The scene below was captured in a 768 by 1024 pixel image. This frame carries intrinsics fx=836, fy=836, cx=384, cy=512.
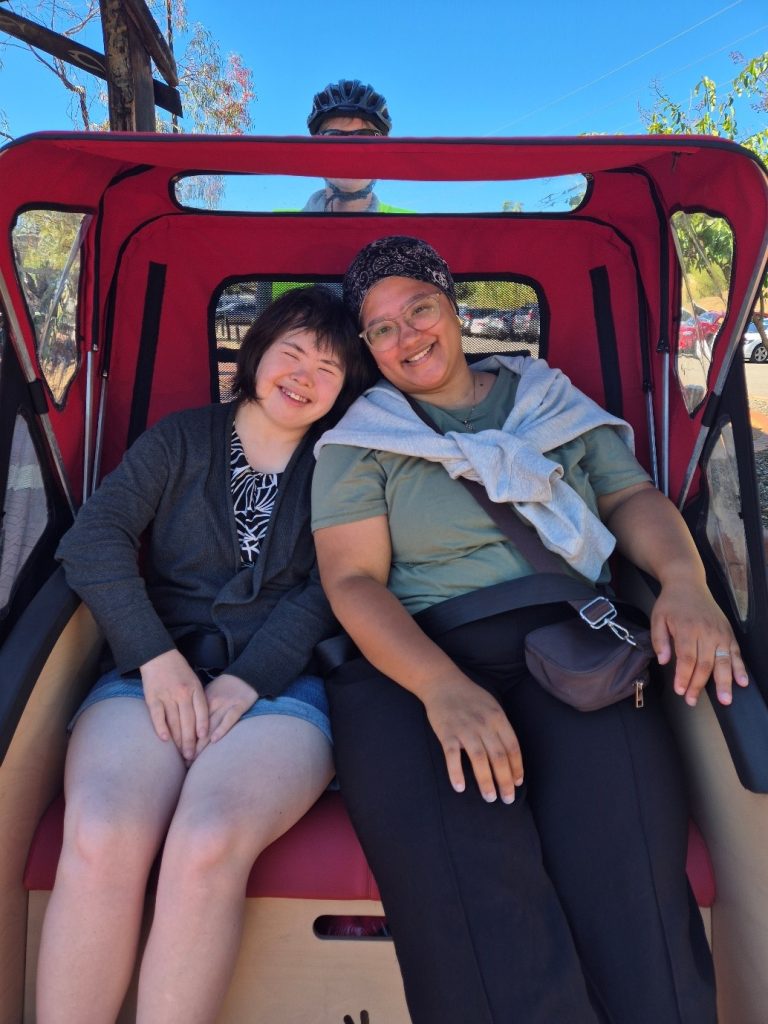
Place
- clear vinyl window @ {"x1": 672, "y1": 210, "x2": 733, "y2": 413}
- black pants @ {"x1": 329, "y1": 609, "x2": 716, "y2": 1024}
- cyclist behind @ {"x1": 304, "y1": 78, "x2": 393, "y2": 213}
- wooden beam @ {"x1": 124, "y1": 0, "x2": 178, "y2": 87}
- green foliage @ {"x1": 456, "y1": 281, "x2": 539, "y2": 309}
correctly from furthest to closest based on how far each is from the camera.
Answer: wooden beam @ {"x1": 124, "y1": 0, "x2": 178, "y2": 87}, cyclist behind @ {"x1": 304, "y1": 78, "x2": 393, "y2": 213}, green foliage @ {"x1": 456, "y1": 281, "x2": 539, "y2": 309}, clear vinyl window @ {"x1": 672, "y1": 210, "x2": 733, "y2": 413}, black pants @ {"x1": 329, "y1": 609, "x2": 716, "y2": 1024}

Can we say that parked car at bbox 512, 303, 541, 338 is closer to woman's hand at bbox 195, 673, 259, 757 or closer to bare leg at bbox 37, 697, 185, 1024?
woman's hand at bbox 195, 673, 259, 757

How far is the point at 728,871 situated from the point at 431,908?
0.65m

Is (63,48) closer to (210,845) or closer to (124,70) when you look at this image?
(124,70)

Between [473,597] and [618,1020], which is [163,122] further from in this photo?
[618,1020]

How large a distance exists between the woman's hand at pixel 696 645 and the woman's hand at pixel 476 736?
1.31 feet

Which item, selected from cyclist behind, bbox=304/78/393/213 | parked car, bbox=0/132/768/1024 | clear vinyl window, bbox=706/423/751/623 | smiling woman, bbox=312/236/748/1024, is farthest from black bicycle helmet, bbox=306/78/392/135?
clear vinyl window, bbox=706/423/751/623

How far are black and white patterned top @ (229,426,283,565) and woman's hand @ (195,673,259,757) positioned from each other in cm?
36

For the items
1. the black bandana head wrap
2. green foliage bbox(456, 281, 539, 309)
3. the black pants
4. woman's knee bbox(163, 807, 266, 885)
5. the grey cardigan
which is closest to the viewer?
the black pants

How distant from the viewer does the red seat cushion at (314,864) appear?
1696 mm

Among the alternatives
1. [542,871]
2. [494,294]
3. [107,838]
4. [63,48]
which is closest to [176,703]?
[107,838]

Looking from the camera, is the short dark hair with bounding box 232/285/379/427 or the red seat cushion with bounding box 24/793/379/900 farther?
the short dark hair with bounding box 232/285/379/427

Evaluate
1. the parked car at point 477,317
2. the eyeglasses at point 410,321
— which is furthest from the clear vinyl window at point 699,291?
the eyeglasses at point 410,321

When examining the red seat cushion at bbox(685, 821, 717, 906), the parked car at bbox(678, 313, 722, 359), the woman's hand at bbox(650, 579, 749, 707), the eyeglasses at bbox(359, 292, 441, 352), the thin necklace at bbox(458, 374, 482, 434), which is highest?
the eyeglasses at bbox(359, 292, 441, 352)

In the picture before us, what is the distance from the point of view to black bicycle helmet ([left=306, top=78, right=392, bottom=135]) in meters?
3.07
